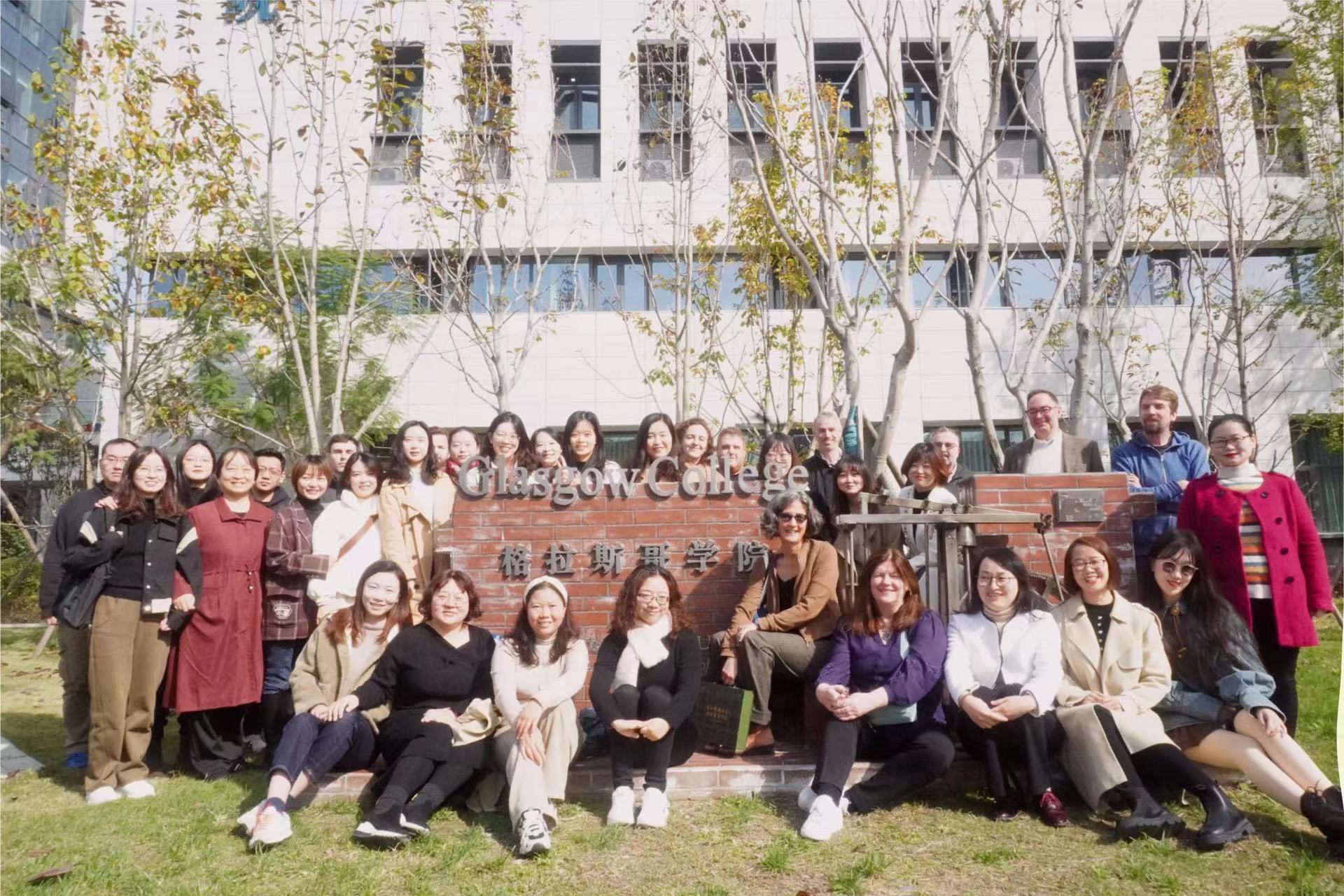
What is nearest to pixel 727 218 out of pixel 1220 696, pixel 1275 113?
→ pixel 1275 113

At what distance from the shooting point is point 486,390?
11.6 m

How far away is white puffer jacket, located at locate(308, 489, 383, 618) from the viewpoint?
15.8ft

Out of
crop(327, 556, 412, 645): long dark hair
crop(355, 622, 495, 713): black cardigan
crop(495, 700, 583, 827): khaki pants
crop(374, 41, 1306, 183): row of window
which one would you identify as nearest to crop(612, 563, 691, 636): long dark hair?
crop(495, 700, 583, 827): khaki pants

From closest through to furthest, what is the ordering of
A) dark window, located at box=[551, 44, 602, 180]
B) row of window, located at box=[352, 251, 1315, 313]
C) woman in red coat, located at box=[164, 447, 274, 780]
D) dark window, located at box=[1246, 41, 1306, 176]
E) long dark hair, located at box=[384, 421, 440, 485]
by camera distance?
woman in red coat, located at box=[164, 447, 274, 780]
long dark hair, located at box=[384, 421, 440, 485]
dark window, located at box=[1246, 41, 1306, 176]
row of window, located at box=[352, 251, 1315, 313]
dark window, located at box=[551, 44, 602, 180]

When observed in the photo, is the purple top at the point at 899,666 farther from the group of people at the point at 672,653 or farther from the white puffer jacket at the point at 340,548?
the white puffer jacket at the point at 340,548

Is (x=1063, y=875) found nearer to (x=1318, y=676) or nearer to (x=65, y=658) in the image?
(x=1318, y=676)

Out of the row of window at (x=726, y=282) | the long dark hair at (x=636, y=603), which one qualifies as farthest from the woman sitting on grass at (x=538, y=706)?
the row of window at (x=726, y=282)

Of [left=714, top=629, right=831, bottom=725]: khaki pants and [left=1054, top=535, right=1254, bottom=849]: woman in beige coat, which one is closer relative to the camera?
[left=1054, top=535, right=1254, bottom=849]: woman in beige coat

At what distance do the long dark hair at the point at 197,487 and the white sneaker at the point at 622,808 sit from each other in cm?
273

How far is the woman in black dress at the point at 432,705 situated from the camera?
374cm

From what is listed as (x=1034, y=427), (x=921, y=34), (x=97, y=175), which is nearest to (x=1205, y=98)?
(x=921, y=34)

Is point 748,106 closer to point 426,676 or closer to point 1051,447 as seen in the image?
point 1051,447

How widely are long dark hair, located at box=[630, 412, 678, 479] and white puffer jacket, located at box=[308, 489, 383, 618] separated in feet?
5.11

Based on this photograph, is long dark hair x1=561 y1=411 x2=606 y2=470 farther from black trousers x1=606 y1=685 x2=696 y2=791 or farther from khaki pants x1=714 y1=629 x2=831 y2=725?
black trousers x1=606 y1=685 x2=696 y2=791
